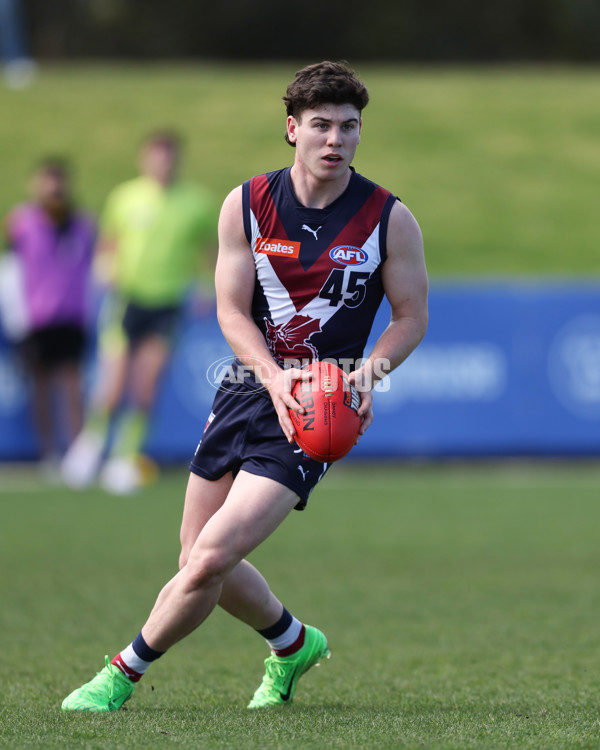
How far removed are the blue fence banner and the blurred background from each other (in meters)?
0.02

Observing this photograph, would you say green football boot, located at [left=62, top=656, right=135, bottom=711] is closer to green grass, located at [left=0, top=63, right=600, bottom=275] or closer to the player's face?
the player's face

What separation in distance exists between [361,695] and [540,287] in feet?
28.4

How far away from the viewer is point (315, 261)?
4.35m

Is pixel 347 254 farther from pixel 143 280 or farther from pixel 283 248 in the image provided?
pixel 143 280

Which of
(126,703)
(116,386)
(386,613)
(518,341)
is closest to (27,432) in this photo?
(116,386)

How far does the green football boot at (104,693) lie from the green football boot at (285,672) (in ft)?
1.50

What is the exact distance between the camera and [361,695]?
4602 millimetres

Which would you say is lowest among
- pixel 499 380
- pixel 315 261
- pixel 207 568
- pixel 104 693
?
pixel 104 693

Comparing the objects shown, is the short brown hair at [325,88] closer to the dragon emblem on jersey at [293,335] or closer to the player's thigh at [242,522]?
the dragon emblem on jersey at [293,335]

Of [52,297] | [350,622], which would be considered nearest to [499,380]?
[52,297]

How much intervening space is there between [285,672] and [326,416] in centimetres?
106

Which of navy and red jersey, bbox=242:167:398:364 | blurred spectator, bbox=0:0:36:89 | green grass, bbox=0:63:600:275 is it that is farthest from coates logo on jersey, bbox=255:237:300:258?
blurred spectator, bbox=0:0:36:89

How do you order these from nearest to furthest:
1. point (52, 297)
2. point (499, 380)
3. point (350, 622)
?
point (350, 622) < point (52, 297) < point (499, 380)

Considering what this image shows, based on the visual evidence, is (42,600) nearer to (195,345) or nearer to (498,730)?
(498,730)
